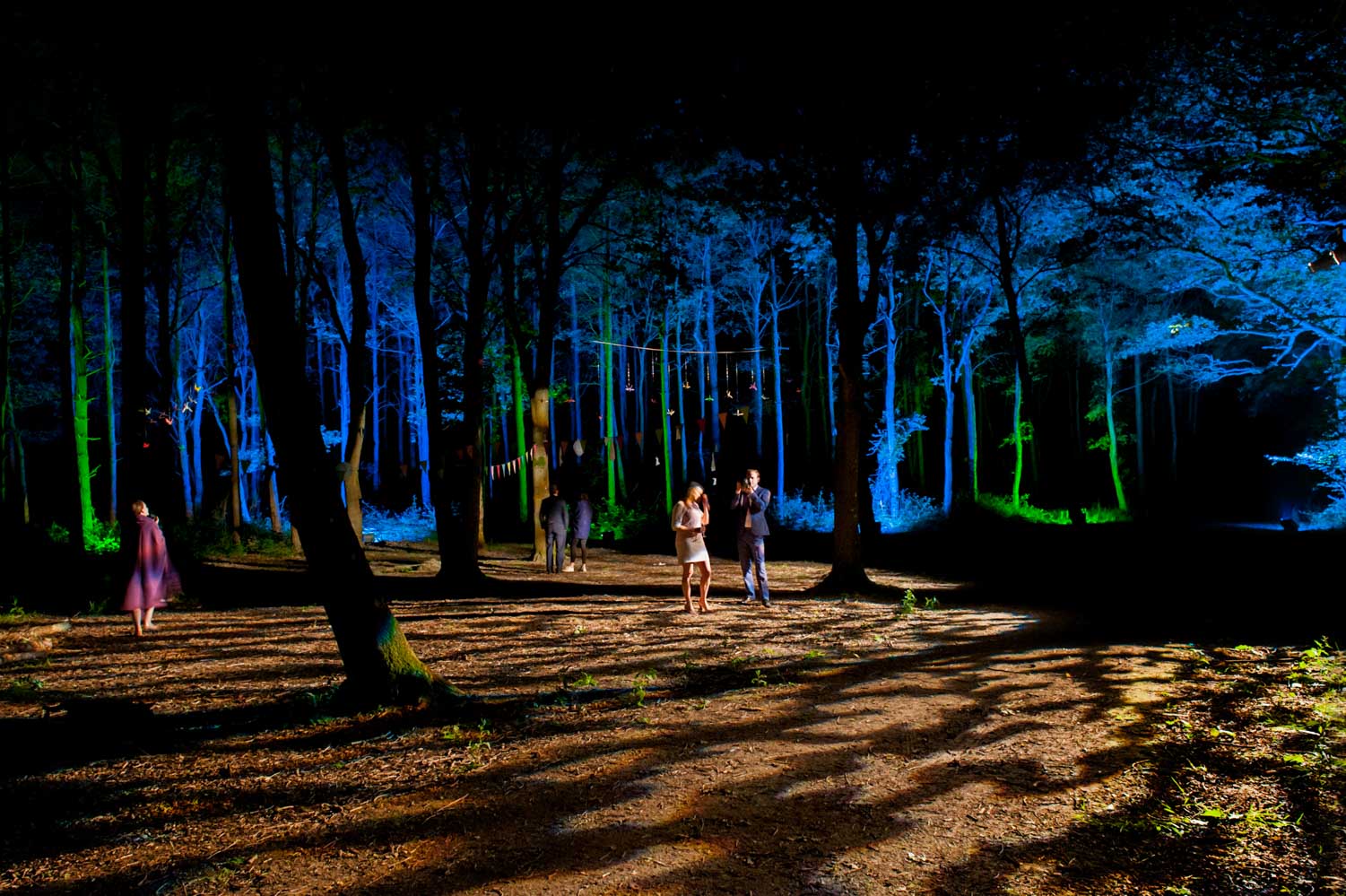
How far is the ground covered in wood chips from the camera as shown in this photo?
138 inches

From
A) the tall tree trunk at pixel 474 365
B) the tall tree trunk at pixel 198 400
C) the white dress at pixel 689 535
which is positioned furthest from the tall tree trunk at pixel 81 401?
the tall tree trunk at pixel 198 400

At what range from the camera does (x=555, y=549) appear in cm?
1655

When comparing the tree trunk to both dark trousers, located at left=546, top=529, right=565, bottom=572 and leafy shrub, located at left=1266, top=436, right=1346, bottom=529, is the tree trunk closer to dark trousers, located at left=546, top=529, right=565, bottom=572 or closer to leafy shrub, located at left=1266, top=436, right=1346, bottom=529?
dark trousers, located at left=546, top=529, right=565, bottom=572

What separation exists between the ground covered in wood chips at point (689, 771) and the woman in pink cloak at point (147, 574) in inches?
36.2

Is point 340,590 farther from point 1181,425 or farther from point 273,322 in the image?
point 1181,425

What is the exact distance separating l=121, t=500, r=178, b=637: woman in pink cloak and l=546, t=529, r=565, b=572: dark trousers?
24.8ft

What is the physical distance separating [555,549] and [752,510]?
637cm

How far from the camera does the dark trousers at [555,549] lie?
53.6 feet

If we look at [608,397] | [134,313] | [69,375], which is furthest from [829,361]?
[134,313]

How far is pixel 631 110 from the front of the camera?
14508 millimetres

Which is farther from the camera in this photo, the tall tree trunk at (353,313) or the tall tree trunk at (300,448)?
the tall tree trunk at (353,313)

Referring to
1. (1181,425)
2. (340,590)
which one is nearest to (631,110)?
(340,590)

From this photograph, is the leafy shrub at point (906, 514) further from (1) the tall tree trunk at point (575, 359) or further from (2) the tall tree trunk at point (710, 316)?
(1) the tall tree trunk at point (575, 359)

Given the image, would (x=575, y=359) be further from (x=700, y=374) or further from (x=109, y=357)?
(x=109, y=357)
